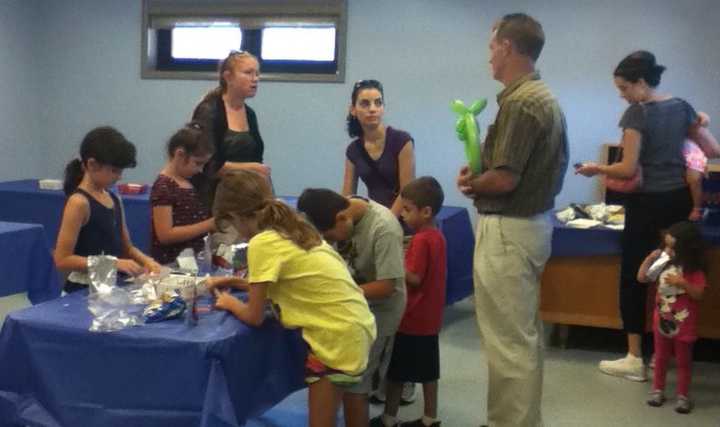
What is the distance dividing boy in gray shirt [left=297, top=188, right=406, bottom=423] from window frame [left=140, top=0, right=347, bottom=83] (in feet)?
9.85

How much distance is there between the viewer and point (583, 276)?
4.08 meters

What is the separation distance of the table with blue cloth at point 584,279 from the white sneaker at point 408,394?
1.07 metres

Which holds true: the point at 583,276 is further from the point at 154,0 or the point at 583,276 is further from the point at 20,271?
the point at 154,0

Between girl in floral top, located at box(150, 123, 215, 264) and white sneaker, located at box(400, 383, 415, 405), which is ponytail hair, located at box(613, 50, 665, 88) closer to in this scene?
white sneaker, located at box(400, 383, 415, 405)

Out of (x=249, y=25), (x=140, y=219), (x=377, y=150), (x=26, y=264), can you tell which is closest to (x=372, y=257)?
(x=377, y=150)

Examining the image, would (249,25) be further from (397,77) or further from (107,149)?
(107,149)

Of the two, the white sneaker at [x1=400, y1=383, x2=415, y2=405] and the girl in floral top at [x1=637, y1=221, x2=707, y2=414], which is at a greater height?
the girl in floral top at [x1=637, y1=221, x2=707, y2=414]

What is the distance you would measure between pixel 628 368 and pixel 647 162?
95cm

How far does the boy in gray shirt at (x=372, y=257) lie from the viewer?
97.3 inches

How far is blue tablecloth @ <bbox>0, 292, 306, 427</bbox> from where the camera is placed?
77.9 inches

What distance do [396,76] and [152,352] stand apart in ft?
11.9

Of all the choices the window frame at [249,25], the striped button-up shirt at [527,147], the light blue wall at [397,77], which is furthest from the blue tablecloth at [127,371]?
the window frame at [249,25]

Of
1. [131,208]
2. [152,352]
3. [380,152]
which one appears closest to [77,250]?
[152,352]

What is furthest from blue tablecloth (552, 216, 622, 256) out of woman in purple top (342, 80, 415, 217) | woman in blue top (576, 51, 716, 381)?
woman in purple top (342, 80, 415, 217)
